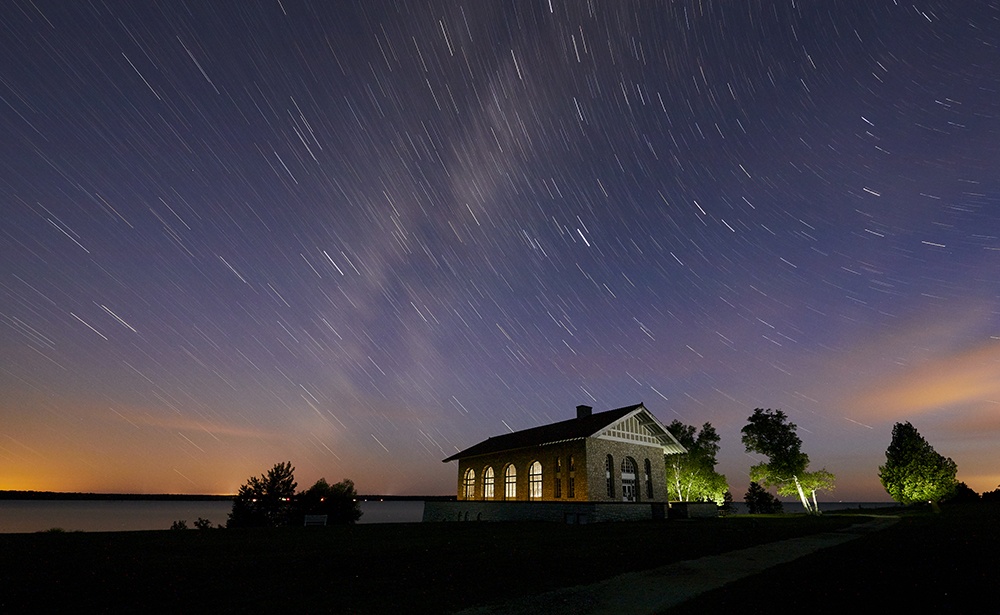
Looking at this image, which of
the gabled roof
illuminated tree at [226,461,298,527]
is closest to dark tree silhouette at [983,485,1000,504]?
the gabled roof

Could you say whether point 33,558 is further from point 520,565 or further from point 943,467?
point 943,467

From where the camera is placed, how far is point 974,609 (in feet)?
27.1

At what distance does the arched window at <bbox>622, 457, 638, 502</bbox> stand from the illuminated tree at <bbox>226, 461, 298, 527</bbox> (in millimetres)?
24084

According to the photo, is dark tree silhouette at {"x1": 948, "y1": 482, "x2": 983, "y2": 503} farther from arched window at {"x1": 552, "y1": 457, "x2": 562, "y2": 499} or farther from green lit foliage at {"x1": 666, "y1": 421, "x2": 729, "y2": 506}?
arched window at {"x1": 552, "y1": 457, "x2": 562, "y2": 499}

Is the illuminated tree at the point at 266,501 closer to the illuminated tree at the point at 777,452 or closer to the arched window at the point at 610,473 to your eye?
the arched window at the point at 610,473

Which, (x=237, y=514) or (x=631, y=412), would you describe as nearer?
(x=237, y=514)

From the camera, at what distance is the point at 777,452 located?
5016 cm

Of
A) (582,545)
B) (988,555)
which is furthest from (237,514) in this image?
(988,555)

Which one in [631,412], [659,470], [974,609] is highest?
[631,412]

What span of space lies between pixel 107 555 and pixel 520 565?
1018cm

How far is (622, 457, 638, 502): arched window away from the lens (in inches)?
1601

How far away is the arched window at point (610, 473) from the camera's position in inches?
1544

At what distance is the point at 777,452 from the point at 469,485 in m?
→ 29.4

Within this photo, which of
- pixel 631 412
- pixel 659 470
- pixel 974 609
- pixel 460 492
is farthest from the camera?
pixel 460 492
